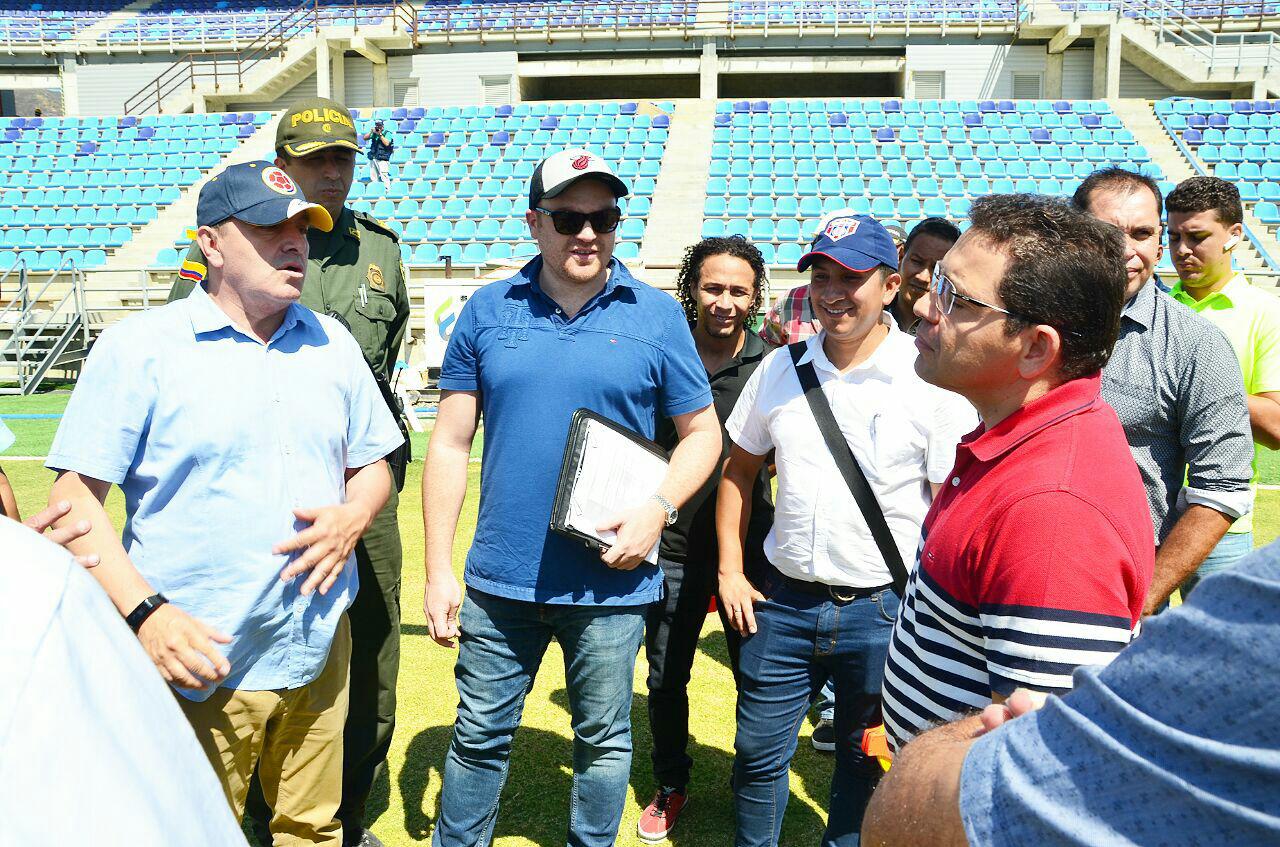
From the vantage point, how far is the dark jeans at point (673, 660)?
3.42 m

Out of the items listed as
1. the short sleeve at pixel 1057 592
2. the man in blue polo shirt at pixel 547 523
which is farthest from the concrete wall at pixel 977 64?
the short sleeve at pixel 1057 592

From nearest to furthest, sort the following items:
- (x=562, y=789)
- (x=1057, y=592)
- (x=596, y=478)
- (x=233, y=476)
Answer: (x=1057, y=592) → (x=233, y=476) → (x=596, y=478) → (x=562, y=789)

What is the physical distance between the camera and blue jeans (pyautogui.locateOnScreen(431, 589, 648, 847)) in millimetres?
2643

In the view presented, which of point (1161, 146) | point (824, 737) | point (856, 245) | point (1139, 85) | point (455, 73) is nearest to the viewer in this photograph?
point (856, 245)

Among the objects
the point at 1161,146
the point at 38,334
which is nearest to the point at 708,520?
the point at 38,334

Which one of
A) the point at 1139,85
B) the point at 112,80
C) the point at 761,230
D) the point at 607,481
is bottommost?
the point at 607,481

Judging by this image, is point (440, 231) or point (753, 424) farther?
point (440, 231)

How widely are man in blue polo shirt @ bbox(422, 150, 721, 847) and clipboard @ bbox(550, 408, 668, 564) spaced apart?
52 millimetres

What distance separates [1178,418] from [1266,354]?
0.82 m

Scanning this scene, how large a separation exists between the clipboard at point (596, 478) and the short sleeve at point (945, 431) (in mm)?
819

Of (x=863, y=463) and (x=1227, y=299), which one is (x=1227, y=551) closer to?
(x=1227, y=299)

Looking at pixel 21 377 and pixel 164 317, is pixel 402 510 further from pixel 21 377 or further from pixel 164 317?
pixel 21 377

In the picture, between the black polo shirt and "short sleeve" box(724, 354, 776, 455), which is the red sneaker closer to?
the black polo shirt

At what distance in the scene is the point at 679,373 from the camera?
2814mm
